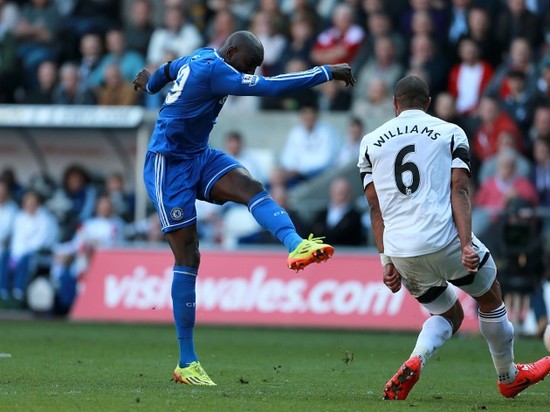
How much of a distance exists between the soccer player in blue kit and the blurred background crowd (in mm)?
7432

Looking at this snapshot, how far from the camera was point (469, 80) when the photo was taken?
18828 mm

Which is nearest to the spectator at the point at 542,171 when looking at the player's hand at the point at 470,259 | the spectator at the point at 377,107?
the spectator at the point at 377,107

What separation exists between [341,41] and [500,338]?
12175mm

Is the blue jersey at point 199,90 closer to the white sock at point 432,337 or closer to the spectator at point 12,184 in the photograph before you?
the white sock at point 432,337

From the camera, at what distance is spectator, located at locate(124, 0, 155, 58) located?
71.4 ft

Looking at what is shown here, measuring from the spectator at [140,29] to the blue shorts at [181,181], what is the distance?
1270 cm

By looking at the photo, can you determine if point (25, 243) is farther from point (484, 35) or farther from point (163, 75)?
point (163, 75)

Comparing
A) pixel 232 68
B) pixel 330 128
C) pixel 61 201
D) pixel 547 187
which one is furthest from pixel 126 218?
pixel 232 68

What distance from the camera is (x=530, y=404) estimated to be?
7945 mm

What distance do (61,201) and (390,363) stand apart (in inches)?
409

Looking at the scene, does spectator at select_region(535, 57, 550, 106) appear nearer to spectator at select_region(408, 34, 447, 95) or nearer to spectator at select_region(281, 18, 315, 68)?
spectator at select_region(408, 34, 447, 95)

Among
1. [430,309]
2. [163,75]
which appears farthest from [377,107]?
[430,309]

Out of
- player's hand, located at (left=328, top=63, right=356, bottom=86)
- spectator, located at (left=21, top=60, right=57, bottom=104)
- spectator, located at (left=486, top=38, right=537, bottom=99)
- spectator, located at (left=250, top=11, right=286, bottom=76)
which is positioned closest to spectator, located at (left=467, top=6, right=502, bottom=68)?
spectator, located at (left=486, top=38, right=537, bottom=99)

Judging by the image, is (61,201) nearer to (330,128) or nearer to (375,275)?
(330,128)
